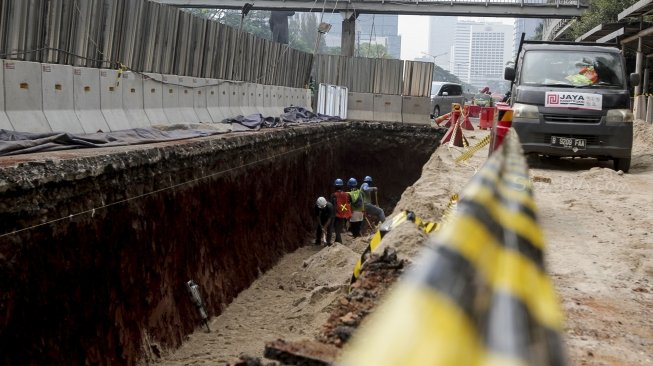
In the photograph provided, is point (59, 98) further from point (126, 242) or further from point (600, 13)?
point (600, 13)

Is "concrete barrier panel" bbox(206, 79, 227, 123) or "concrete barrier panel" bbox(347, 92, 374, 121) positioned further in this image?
"concrete barrier panel" bbox(347, 92, 374, 121)

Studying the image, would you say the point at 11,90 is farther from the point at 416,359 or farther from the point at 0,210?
the point at 416,359

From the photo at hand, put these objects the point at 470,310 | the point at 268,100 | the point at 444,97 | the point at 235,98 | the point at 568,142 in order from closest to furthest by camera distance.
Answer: the point at 470,310
the point at 568,142
the point at 235,98
the point at 268,100
the point at 444,97

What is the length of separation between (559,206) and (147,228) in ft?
18.4

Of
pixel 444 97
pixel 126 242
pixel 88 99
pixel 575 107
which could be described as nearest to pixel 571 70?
pixel 575 107

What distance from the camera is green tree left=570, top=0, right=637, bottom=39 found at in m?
40.2

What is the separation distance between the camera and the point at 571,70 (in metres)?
14.3

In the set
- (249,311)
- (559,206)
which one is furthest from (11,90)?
(559,206)

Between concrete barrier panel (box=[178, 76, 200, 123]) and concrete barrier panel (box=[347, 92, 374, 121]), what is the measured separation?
1459 centimetres

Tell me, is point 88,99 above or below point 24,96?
above

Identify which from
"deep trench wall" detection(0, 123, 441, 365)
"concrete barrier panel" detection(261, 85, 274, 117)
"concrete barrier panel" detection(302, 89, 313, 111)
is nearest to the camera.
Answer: "deep trench wall" detection(0, 123, 441, 365)

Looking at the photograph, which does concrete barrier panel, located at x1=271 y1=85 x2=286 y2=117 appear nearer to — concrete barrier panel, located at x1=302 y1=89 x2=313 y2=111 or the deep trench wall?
concrete barrier panel, located at x1=302 y1=89 x2=313 y2=111

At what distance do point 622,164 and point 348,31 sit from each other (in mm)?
36394

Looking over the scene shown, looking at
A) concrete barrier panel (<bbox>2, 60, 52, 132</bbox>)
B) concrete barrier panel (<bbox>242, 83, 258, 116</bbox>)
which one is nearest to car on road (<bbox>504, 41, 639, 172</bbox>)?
concrete barrier panel (<bbox>2, 60, 52, 132</bbox>)
